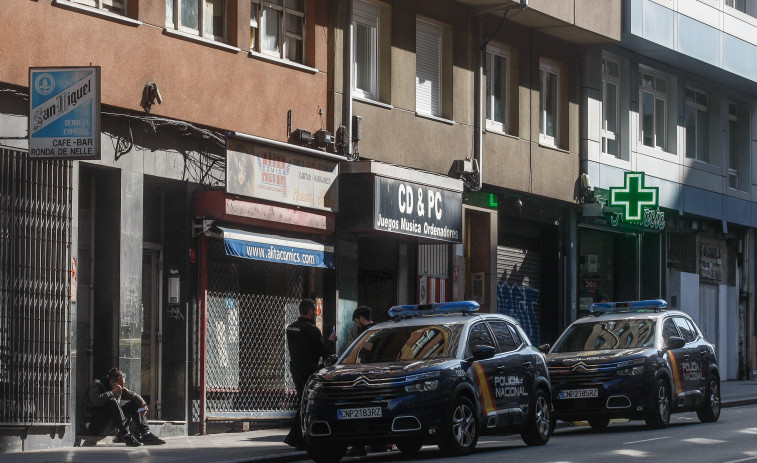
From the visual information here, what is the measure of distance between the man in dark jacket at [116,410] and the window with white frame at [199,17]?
16.6ft

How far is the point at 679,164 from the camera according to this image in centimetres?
3631

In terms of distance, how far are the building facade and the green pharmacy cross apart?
0.04 metres

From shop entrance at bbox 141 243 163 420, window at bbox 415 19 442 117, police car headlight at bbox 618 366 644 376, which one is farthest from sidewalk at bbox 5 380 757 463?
window at bbox 415 19 442 117

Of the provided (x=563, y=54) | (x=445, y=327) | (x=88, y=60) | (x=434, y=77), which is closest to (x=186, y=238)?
(x=88, y=60)

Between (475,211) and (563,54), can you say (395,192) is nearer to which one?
(475,211)

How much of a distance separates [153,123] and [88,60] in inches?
56.2

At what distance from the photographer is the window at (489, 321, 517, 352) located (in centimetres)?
1858

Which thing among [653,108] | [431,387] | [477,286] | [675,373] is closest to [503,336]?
[431,387]

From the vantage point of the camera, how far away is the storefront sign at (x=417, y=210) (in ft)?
79.8

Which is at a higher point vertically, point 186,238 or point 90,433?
point 186,238

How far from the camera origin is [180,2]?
21.2 meters

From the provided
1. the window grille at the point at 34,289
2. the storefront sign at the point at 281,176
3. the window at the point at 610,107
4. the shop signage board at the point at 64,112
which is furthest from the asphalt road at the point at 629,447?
the window at the point at 610,107

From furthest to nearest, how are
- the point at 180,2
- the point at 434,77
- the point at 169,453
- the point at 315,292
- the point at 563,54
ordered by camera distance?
the point at 563,54 → the point at 434,77 → the point at 315,292 → the point at 180,2 → the point at 169,453

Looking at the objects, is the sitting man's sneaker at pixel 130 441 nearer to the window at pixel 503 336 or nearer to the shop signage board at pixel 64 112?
the shop signage board at pixel 64 112
